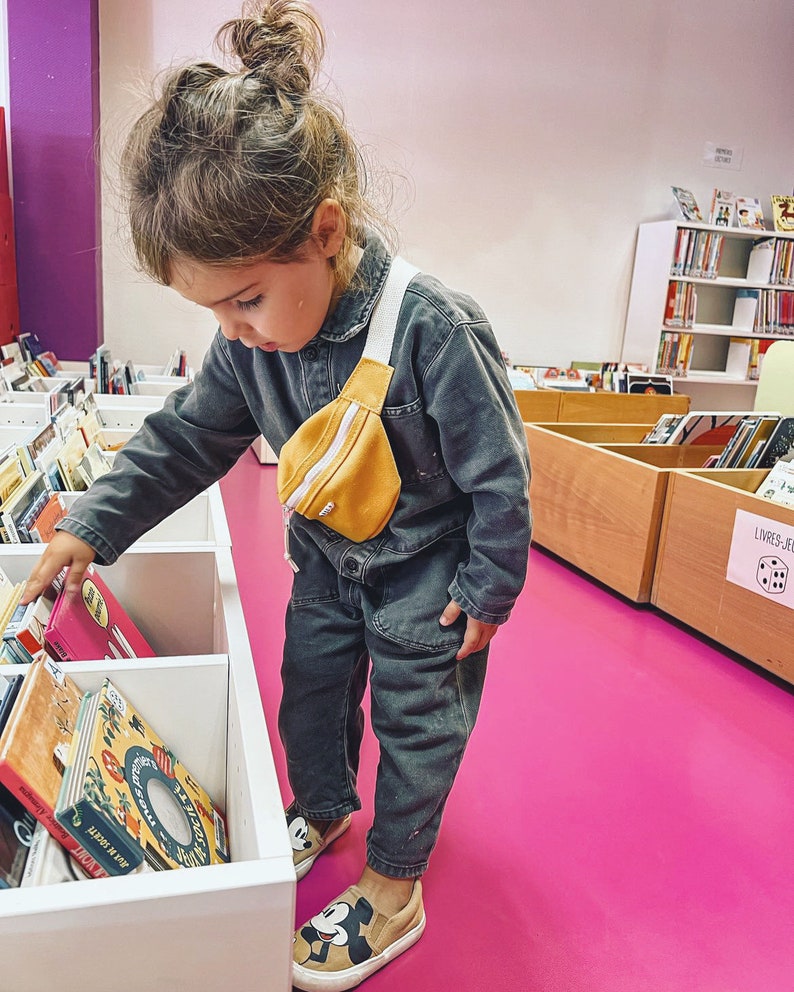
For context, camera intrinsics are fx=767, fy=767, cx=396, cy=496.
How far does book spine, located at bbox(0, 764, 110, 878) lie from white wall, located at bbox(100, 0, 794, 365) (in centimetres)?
413

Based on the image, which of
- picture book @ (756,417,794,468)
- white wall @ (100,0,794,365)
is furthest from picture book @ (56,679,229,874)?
white wall @ (100,0,794,365)

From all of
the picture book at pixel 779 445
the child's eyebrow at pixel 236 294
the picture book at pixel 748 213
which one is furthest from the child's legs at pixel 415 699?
the picture book at pixel 748 213

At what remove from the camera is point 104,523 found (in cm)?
109

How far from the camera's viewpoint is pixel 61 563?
3.42 ft

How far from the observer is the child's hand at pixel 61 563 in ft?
3.37

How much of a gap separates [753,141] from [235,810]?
5.99m

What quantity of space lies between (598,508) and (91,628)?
1998 mm

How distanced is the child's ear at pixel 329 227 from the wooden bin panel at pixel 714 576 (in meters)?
1.61

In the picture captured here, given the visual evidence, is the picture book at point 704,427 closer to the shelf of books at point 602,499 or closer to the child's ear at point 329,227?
the shelf of books at point 602,499

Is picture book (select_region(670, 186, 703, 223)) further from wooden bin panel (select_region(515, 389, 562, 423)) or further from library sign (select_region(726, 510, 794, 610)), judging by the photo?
library sign (select_region(726, 510, 794, 610))

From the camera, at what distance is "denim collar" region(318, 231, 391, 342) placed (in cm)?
96

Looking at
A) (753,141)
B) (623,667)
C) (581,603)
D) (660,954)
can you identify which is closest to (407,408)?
(660,954)

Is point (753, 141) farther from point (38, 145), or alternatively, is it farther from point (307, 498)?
point (307, 498)

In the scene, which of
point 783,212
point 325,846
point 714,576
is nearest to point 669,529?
point 714,576
